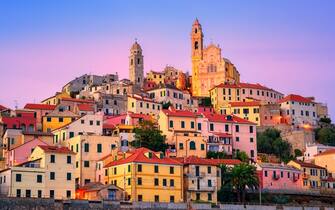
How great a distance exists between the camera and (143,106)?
12225 cm

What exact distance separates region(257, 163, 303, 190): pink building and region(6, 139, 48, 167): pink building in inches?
1161

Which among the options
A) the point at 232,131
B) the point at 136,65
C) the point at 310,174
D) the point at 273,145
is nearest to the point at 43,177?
the point at 232,131

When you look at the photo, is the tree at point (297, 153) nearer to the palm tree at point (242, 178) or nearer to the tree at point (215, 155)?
the tree at point (215, 155)

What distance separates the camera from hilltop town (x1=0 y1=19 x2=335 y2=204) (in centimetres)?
7925

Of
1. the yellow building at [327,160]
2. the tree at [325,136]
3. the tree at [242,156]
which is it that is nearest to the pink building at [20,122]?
the tree at [242,156]

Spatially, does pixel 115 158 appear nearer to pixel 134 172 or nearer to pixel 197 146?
pixel 134 172

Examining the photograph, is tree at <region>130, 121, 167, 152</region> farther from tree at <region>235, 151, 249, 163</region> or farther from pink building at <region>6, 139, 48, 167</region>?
pink building at <region>6, 139, 48, 167</region>

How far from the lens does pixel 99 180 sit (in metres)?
85.8

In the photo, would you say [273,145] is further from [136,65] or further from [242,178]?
[136,65]

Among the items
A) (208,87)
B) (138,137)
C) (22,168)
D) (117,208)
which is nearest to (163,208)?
(117,208)

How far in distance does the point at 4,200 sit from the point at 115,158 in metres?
23.0

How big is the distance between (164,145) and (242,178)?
1471 cm

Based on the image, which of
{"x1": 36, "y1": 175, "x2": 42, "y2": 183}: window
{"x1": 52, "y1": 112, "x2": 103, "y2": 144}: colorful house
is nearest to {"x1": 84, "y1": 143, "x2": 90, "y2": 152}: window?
{"x1": 52, "y1": 112, "x2": 103, "y2": 144}: colorful house

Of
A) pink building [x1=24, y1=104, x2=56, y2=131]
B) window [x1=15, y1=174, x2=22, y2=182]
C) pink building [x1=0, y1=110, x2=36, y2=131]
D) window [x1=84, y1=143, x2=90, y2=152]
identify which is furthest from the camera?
pink building [x1=24, y1=104, x2=56, y2=131]
